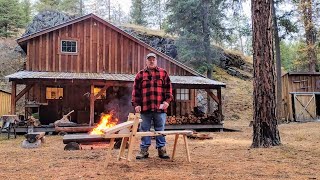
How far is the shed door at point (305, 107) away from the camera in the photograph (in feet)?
76.1

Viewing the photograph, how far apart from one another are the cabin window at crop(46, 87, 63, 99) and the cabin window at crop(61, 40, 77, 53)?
6.98 ft

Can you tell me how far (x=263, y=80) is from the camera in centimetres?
829

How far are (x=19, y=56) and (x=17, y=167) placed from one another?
31670 mm

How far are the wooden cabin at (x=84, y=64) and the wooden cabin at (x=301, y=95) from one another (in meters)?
8.14

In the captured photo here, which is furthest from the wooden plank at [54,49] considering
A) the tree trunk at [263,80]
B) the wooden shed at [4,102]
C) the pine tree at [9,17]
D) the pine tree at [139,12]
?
the pine tree at [139,12]

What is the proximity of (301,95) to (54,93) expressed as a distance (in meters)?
16.4

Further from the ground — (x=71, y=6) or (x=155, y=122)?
(x=71, y=6)

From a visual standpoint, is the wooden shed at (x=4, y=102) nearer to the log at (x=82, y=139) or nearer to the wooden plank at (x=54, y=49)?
the wooden plank at (x=54, y=49)

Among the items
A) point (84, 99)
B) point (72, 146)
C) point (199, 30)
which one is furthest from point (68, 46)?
point (199, 30)

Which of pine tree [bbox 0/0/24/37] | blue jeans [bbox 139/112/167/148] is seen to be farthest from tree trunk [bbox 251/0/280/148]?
pine tree [bbox 0/0/24/37]

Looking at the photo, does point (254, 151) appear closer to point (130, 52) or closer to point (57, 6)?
point (130, 52)

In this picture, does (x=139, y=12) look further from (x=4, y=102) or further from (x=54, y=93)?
(x=54, y=93)

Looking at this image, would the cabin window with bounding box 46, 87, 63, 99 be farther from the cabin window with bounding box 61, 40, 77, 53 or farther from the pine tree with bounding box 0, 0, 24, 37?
the pine tree with bounding box 0, 0, 24, 37

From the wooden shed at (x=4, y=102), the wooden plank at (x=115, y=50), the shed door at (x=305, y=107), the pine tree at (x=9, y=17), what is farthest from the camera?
the pine tree at (x=9, y=17)
